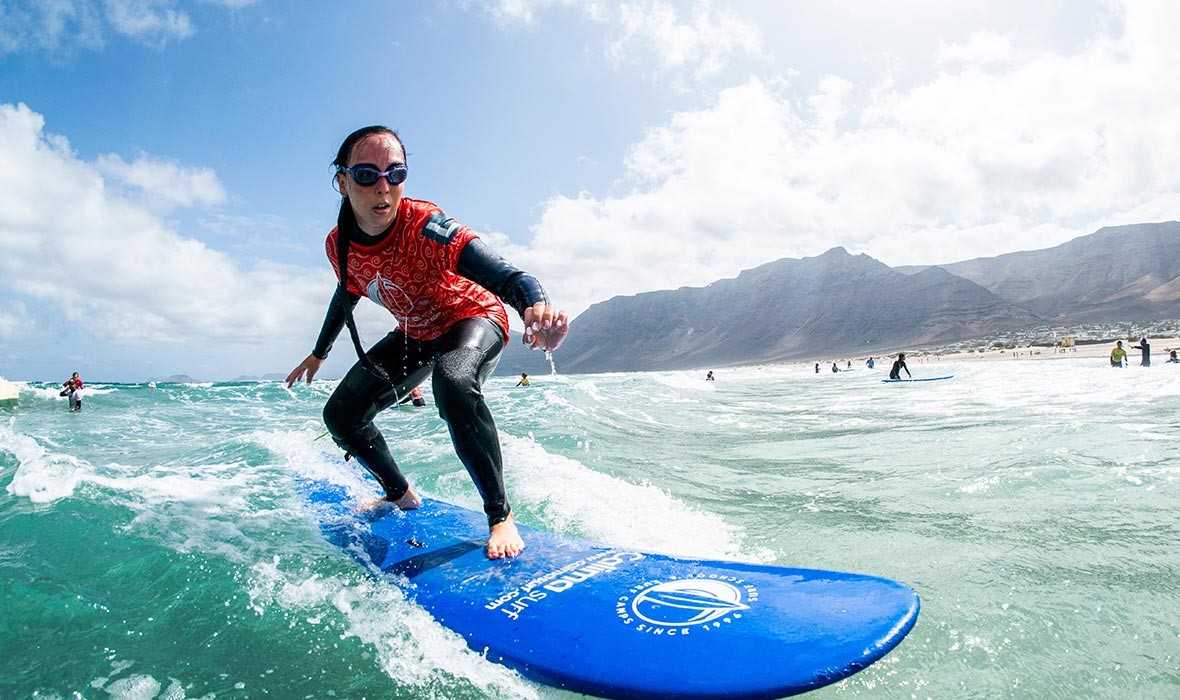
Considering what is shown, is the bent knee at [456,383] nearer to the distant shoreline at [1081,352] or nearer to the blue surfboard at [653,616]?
the blue surfboard at [653,616]

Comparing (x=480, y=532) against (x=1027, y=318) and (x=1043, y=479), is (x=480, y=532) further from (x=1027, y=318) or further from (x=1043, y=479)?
(x=1027, y=318)

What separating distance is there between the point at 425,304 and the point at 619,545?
2.08 m

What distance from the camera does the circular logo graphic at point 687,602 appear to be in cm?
220

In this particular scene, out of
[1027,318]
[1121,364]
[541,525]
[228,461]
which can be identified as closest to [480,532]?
[541,525]

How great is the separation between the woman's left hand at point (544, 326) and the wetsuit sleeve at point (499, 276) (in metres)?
0.06

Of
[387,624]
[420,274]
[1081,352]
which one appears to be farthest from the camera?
[1081,352]

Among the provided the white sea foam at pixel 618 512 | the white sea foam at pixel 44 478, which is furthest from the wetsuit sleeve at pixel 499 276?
the white sea foam at pixel 44 478

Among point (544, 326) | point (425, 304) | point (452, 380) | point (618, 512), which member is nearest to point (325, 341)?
point (425, 304)

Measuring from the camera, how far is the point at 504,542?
3.14 m

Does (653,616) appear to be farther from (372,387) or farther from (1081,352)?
(1081,352)

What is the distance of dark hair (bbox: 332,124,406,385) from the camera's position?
315 centimetres

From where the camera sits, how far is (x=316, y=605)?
2.78 meters

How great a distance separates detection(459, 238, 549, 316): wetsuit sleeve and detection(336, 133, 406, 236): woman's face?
0.48 meters

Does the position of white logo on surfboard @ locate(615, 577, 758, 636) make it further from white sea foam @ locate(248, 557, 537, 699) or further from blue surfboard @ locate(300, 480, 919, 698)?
white sea foam @ locate(248, 557, 537, 699)
